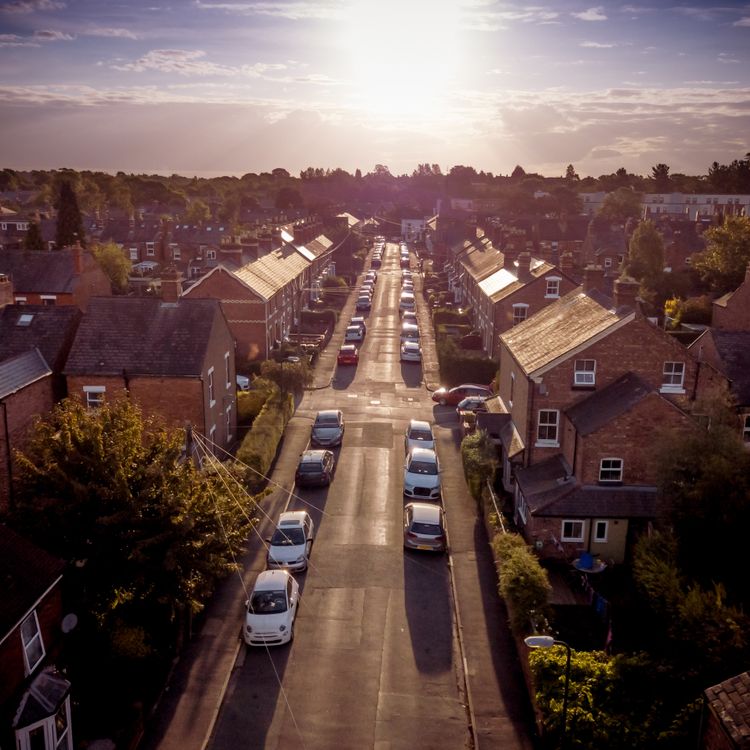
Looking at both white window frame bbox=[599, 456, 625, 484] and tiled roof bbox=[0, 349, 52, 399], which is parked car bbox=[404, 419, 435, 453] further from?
tiled roof bbox=[0, 349, 52, 399]

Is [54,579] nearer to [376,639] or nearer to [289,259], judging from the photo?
[376,639]

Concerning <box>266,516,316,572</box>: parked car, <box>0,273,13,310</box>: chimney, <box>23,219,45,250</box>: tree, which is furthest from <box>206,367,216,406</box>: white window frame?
<box>23,219,45,250</box>: tree

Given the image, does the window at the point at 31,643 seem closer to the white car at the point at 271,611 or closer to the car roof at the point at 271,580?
the white car at the point at 271,611

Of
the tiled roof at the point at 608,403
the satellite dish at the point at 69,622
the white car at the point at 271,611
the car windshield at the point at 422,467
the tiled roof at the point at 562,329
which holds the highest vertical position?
the tiled roof at the point at 562,329

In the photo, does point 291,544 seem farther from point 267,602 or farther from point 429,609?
point 429,609

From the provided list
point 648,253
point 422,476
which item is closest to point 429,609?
point 422,476

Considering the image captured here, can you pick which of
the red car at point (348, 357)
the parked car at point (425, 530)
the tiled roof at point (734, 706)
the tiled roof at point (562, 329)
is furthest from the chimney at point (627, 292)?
the red car at point (348, 357)
